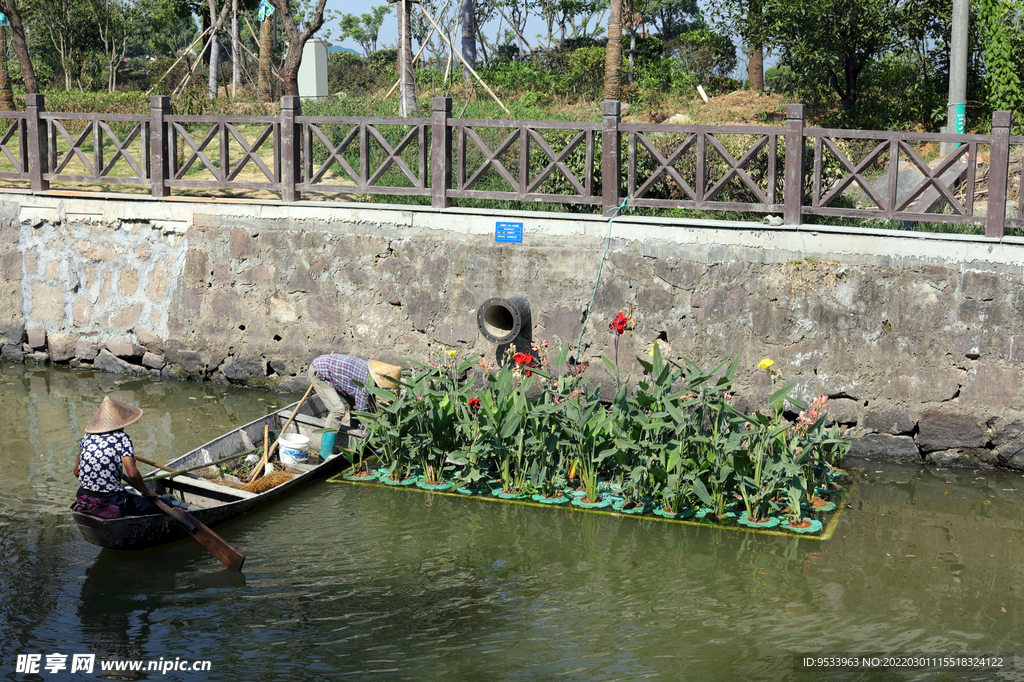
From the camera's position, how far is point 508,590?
6336 millimetres

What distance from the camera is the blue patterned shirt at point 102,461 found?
642 cm

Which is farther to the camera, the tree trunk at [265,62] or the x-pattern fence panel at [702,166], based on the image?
the tree trunk at [265,62]

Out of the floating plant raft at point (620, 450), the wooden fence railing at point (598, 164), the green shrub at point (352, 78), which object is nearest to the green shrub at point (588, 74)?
the green shrub at point (352, 78)

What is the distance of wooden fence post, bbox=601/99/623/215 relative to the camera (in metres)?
9.54

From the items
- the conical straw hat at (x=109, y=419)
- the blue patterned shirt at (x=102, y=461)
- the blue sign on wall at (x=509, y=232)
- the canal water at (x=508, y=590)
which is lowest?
the canal water at (x=508, y=590)

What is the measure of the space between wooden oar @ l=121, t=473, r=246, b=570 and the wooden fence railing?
4.45 m

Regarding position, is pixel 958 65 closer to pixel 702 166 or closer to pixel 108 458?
pixel 702 166

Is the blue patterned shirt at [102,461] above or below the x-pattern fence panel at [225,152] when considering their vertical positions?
below

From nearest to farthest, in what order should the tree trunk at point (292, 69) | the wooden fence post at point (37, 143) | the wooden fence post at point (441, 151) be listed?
the wooden fence post at point (441, 151) → the wooden fence post at point (37, 143) → the tree trunk at point (292, 69)

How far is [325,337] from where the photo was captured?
10648 millimetres

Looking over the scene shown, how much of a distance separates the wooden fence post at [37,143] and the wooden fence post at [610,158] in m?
6.66

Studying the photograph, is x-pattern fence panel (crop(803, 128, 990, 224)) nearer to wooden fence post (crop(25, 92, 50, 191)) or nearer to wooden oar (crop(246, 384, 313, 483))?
wooden oar (crop(246, 384, 313, 483))

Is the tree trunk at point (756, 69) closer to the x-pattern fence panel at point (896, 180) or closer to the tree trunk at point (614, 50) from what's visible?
the tree trunk at point (614, 50)

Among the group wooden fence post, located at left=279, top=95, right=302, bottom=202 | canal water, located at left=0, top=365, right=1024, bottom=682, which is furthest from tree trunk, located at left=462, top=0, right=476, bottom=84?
canal water, located at left=0, top=365, right=1024, bottom=682
